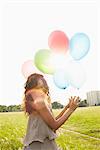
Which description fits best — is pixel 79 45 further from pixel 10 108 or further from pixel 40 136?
pixel 10 108

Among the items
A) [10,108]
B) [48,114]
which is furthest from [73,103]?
[10,108]

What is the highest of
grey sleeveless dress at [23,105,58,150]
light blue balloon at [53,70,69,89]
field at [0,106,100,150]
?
light blue balloon at [53,70,69,89]

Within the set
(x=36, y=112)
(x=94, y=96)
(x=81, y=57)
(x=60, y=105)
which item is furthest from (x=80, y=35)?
(x=94, y=96)

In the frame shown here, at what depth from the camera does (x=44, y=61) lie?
3.21 meters

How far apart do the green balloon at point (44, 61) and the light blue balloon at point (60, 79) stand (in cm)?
5

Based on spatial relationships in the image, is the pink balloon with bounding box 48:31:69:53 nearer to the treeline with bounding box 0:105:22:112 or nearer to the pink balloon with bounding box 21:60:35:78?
the pink balloon with bounding box 21:60:35:78

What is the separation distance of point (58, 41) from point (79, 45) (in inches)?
6.0

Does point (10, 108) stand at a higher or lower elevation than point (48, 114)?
lower

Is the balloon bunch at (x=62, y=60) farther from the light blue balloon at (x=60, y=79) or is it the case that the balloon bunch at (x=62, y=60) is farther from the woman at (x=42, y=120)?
the woman at (x=42, y=120)

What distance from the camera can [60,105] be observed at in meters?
4.88

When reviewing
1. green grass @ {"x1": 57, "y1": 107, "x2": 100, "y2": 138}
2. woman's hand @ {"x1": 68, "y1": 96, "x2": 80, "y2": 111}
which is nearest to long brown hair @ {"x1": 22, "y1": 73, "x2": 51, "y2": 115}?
woman's hand @ {"x1": 68, "y1": 96, "x2": 80, "y2": 111}

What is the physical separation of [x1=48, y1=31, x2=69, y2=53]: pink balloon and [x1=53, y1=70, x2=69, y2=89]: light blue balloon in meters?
0.18

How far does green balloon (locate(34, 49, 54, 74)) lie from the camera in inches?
125

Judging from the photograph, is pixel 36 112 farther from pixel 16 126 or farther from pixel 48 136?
pixel 16 126
